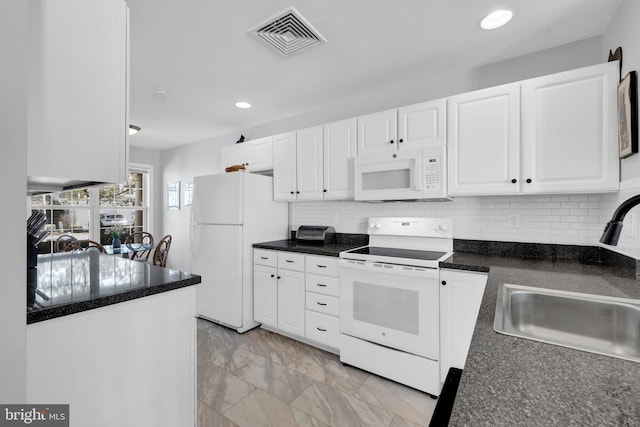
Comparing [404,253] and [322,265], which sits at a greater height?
[404,253]

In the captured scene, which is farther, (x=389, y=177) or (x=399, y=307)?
(x=389, y=177)

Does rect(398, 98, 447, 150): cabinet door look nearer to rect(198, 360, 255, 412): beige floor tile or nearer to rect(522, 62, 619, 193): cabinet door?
rect(522, 62, 619, 193): cabinet door

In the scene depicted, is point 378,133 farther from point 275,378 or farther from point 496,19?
point 275,378

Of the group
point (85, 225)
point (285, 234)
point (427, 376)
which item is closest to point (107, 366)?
point (427, 376)

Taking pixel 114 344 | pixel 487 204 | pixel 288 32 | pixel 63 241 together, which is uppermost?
pixel 288 32

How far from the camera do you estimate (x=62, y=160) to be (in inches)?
38.5

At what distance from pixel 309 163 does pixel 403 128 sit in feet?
3.40

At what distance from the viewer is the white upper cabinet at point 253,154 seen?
11.1ft

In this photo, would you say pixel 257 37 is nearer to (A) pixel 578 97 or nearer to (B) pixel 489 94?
(B) pixel 489 94

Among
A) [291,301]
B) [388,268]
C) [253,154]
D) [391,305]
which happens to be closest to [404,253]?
[388,268]

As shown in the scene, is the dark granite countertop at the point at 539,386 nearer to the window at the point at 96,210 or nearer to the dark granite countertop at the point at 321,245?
the dark granite countertop at the point at 321,245

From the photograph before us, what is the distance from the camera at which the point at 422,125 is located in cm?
234

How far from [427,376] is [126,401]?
180 cm

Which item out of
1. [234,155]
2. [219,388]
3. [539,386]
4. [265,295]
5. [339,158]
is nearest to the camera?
[539,386]
